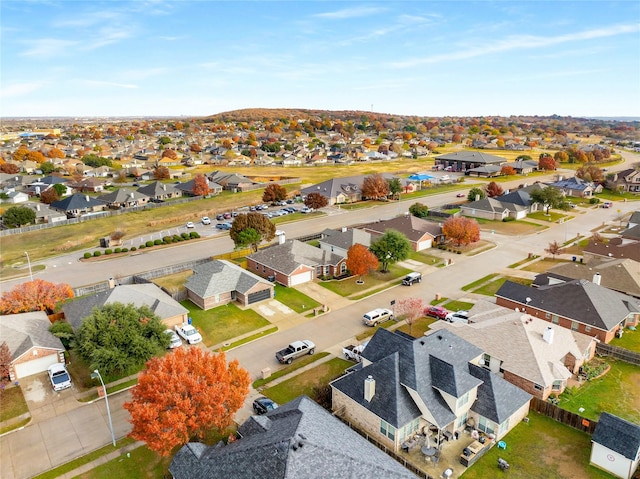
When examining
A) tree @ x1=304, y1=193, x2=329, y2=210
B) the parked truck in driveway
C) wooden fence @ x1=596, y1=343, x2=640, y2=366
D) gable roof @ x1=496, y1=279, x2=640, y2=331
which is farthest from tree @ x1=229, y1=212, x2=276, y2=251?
wooden fence @ x1=596, y1=343, x2=640, y2=366

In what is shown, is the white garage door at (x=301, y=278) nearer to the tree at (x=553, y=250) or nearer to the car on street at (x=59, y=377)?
the car on street at (x=59, y=377)

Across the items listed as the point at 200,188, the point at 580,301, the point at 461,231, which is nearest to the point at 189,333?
the point at 580,301

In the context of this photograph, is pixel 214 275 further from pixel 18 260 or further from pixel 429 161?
pixel 429 161

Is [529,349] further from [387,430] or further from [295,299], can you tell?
[295,299]

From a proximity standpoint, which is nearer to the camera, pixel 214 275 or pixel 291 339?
pixel 291 339

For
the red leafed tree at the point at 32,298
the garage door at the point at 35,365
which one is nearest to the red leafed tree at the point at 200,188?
the red leafed tree at the point at 32,298

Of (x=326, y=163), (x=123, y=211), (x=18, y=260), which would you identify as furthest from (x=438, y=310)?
(x=326, y=163)
